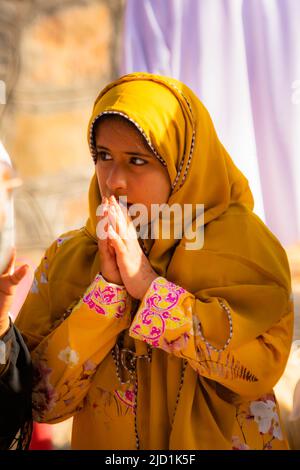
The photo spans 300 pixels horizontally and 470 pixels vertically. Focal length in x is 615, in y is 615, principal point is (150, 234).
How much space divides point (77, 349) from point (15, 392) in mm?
139

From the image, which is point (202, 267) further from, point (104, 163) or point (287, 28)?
point (287, 28)

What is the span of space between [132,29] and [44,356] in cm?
154

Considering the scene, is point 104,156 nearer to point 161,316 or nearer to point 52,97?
point 161,316

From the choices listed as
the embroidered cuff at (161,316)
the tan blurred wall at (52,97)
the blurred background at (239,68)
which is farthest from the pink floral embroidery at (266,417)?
the tan blurred wall at (52,97)

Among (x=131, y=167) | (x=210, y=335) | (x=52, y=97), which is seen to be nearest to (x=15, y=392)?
(x=210, y=335)

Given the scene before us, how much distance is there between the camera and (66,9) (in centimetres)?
289

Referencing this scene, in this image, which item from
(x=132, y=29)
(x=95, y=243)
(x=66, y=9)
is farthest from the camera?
(x=66, y=9)

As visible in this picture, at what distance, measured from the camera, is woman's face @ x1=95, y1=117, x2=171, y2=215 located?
119 cm

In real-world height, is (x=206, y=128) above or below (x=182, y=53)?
below

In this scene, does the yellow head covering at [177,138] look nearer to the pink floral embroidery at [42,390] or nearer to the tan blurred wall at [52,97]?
the pink floral embroidery at [42,390]

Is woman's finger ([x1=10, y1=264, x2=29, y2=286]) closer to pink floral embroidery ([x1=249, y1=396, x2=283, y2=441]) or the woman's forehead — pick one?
the woman's forehead

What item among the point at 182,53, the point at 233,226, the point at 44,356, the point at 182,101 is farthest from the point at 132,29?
the point at 44,356

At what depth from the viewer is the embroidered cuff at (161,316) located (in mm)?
1116

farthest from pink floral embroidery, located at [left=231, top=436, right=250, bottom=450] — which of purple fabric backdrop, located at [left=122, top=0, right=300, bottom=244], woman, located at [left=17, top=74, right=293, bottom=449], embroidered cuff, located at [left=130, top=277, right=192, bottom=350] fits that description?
purple fabric backdrop, located at [left=122, top=0, right=300, bottom=244]
